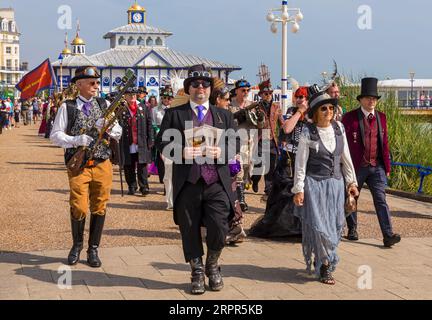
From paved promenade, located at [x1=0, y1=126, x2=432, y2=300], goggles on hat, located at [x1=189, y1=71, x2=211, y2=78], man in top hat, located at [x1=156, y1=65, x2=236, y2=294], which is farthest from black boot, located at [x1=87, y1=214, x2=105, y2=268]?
goggles on hat, located at [x1=189, y1=71, x2=211, y2=78]

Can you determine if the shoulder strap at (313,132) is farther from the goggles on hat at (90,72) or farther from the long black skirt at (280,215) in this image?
the goggles on hat at (90,72)

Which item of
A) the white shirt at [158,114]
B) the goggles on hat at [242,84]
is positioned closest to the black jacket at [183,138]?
the goggles on hat at [242,84]

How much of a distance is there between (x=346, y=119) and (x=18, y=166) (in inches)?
448

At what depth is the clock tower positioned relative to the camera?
80250 mm

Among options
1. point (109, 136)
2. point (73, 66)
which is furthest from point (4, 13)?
point (109, 136)

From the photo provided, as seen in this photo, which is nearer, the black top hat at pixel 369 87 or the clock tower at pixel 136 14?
the black top hat at pixel 369 87

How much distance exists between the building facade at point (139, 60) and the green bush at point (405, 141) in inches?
1733

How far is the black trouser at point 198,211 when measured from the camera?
616cm

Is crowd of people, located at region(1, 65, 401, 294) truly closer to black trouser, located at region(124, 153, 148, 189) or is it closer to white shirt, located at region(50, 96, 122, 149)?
white shirt, located at region(50, 96, 122, 149)

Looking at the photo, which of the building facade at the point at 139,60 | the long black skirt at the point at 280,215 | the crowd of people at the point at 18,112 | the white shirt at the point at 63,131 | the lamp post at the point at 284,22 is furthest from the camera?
the building facade at the point at 139,60

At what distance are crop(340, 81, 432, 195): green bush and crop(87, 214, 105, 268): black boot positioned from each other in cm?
866

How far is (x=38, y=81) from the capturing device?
24375 millimetres

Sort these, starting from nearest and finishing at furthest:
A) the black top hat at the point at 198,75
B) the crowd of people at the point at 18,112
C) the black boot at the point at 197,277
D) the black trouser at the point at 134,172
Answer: the black boot at the point at 197,277 → the black top hat at the point at 198,75 → the black trouser at the point at 134,172 → the crowd of people at the point at 18,112

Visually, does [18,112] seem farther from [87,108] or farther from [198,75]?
[198,75]
